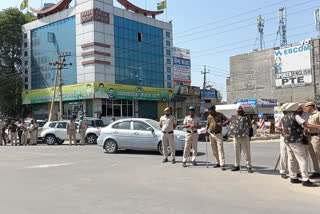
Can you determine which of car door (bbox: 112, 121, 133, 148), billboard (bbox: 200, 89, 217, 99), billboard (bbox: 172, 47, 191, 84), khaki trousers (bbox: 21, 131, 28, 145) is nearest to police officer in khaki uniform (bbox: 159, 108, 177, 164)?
car door (bbox: 112, 121, 133, 148)

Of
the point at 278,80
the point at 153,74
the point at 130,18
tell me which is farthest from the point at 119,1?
the point at 278,80

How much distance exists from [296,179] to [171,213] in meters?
3.35

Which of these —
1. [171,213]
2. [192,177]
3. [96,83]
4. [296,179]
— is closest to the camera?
[171,213]

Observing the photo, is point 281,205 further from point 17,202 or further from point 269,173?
point 17,202

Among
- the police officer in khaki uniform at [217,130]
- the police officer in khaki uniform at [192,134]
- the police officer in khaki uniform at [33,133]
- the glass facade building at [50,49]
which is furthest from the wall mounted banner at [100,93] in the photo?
the police officer in khaki uniform at [217,130]

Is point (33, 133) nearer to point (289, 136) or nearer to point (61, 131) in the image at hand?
point (61, 131)

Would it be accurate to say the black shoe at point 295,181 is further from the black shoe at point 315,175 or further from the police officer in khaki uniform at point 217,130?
the police officer in khaki uniform at point 217,130

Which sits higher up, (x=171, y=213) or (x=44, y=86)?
(x=44, y=86)

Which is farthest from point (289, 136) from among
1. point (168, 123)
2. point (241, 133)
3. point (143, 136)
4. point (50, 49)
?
point (50, 49)

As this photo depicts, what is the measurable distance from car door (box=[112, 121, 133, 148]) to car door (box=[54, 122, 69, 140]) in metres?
7.83

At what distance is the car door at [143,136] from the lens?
1215 cm

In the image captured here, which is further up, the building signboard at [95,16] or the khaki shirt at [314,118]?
the building signboard at [95,16]

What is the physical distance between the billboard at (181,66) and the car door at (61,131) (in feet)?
133

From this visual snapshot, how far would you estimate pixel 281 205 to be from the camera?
5234 millimetres
